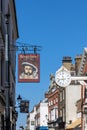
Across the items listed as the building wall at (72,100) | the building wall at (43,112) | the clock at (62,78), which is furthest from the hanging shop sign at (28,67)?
the building wall at (43,112)

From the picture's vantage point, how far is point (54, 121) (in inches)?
3903

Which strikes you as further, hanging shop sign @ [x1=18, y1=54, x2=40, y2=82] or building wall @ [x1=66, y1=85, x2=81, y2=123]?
building wall @ [x1=66, y1=85, x2=81, y2=123]

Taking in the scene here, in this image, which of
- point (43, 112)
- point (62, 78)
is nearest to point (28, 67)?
point (62, 78)

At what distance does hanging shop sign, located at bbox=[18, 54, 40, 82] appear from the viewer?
21.8 m

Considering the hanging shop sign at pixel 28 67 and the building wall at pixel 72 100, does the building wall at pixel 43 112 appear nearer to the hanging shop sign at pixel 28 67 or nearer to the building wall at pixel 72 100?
the building wall at pixel 72 100

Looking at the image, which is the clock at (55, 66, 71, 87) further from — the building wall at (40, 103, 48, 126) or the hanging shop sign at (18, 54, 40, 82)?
the building wall at (40, 103, 48, 126)

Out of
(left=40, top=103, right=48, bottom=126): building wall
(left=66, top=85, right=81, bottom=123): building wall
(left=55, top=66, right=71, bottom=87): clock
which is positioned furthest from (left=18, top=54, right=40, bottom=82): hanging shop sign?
(left=40, top=103, right=48, bottom=126): building wall

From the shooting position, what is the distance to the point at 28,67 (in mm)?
21688

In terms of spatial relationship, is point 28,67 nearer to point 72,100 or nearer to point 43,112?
point 72,100

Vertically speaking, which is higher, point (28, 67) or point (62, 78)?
point (28, 67)

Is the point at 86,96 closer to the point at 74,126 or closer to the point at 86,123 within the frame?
the point at 86,123

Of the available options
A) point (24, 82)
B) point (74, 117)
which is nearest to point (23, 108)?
point (24, 82)

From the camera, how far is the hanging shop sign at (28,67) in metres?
21.8

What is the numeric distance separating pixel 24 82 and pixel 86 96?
130ft
